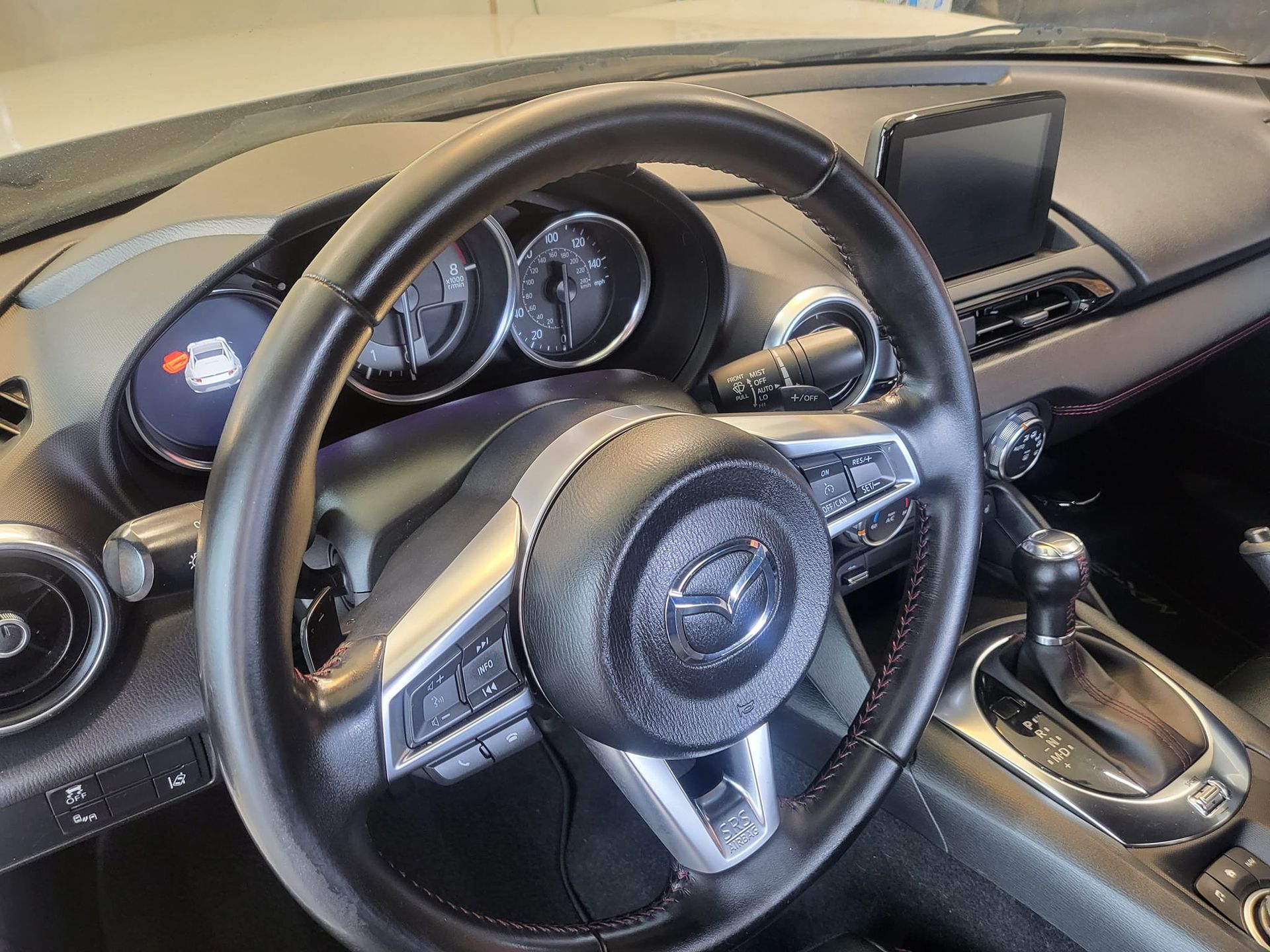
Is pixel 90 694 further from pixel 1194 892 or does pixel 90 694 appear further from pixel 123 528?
pixel 1194 892

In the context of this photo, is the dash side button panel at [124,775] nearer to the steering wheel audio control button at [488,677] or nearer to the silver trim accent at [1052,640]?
the steering wheel audio control button at [488,677]

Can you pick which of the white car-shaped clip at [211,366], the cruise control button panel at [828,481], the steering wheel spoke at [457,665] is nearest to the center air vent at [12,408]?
the white car-shaped clip at [211,366]

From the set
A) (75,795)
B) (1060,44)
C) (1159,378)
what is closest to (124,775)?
(75,795)

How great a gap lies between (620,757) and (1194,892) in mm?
638

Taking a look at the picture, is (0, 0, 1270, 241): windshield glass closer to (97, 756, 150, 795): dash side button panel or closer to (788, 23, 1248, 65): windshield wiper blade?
(788, 23, 1248, 65): windshield wiper blade

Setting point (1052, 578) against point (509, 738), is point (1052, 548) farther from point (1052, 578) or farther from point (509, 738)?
point (509, 738)

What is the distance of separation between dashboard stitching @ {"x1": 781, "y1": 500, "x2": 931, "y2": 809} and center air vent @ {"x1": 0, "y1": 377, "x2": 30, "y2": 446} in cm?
74

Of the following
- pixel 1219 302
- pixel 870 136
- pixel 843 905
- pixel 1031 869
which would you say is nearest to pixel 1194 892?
pixel 1031 869

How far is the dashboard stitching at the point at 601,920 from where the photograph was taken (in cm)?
73

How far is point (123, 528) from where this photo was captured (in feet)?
2.42

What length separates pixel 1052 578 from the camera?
3.86 feet

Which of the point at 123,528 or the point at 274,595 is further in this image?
the point at 123,528

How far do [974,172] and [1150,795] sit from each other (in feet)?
2.70

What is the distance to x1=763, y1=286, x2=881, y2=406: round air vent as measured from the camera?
1.20 meters
